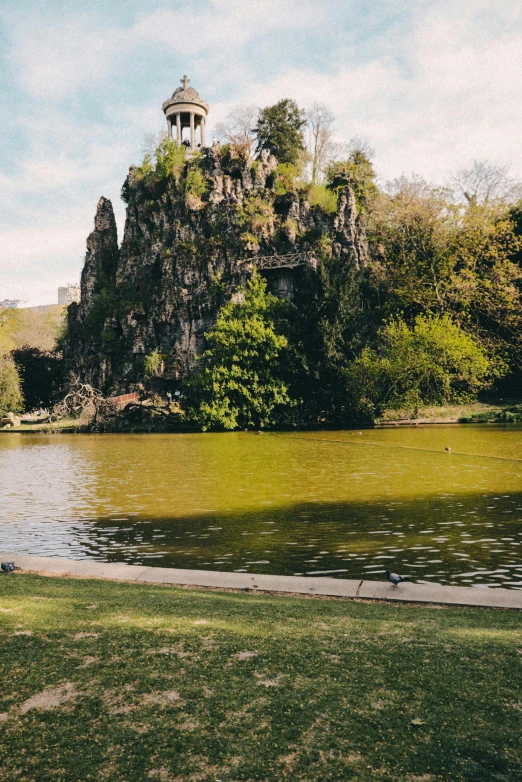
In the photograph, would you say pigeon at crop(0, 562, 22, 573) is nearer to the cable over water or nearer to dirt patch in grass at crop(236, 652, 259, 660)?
dirt patch in grass at crop(236, 652, 259, 660)

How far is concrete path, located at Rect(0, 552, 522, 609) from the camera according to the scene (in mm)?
6090

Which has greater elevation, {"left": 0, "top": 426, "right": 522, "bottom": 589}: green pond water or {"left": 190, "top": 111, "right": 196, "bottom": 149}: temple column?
{"left": 190, "top": 111, "right": 196, "bottom": 149}: temple column

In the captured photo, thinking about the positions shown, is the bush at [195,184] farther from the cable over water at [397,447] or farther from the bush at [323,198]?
the cable over water at [397,447]

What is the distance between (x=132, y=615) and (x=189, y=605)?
67cm

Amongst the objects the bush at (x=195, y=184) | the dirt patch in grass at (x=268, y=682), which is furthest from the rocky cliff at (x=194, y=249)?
the dirt patch in grass at (x=268, y=682)

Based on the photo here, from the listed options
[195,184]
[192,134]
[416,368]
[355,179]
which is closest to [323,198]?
[355,179]

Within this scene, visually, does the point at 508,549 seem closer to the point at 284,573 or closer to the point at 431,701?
the point at 284,573

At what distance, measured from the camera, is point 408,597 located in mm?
6301

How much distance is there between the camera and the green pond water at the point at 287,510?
8867mm

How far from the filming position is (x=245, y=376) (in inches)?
1618

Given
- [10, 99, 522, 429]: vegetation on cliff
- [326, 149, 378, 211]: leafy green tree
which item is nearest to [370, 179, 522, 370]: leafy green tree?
[10, 99, 522, 429]: vegetation on cliff

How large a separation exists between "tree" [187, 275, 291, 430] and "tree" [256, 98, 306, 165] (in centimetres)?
2257

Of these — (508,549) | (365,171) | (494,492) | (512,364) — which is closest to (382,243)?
(365,171)

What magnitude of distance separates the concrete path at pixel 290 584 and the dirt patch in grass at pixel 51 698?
3.29 meters
